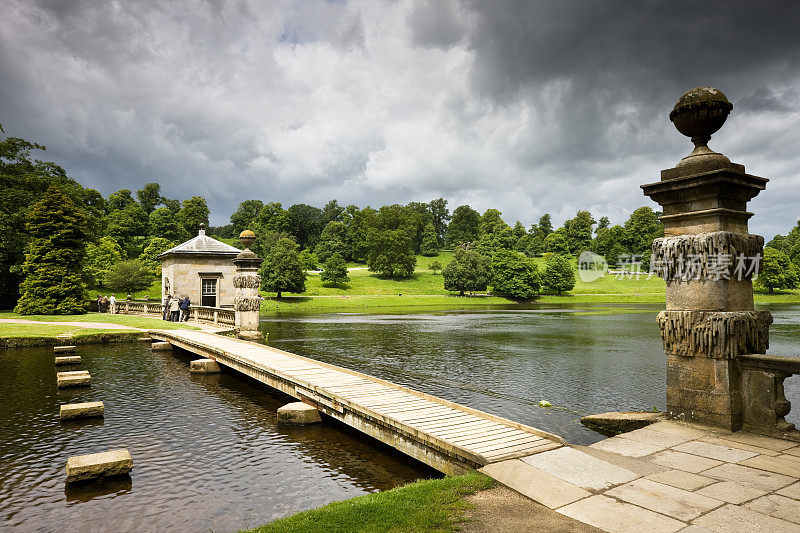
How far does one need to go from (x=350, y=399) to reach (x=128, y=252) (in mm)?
90410

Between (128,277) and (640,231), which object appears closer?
(128,277)

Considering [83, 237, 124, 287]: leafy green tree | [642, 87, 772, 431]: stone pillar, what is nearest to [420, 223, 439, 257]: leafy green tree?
[83, 237, 124, 287]: leafy green tree

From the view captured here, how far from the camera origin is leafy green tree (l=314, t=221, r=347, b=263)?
9954cm

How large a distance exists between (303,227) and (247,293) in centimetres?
10976

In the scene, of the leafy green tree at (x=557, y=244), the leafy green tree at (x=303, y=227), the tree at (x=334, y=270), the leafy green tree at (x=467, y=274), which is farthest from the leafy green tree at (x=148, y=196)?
the leafy green tree at (x=557, y=244)

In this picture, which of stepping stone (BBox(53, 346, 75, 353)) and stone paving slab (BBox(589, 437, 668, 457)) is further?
stepping stone (BBox(53, 346, 75, 353))

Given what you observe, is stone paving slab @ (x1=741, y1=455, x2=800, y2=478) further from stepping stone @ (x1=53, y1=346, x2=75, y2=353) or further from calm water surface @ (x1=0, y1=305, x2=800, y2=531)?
stepping stone @ (x1=53, y1=346, x2=75, y2=353)

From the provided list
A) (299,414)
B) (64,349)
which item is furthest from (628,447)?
(64,349)

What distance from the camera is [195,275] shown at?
34344 millimetres

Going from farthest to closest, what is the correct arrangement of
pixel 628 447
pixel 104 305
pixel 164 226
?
1. pixel 164 226
2. pixel 104 305
3. pixel 628 447

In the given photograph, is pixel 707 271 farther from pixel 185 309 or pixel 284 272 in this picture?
pixel 284 272

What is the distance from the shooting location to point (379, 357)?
21641mm

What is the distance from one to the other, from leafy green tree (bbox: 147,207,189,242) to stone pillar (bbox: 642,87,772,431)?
104 m

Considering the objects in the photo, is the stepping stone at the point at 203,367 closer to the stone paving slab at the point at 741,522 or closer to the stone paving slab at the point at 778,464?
the stone paving slab at the point at 778,464
